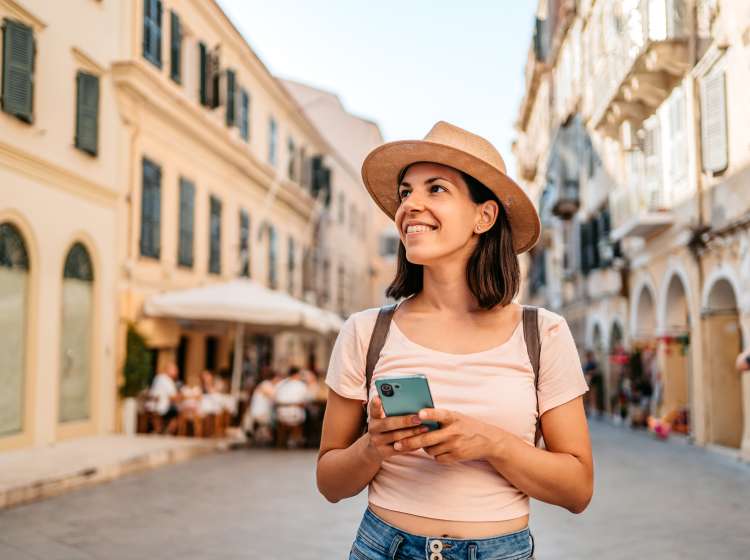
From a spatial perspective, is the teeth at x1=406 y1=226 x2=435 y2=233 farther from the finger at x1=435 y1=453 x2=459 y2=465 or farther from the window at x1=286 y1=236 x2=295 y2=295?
the window at x1=286 y1=236 x2=295 y2=295

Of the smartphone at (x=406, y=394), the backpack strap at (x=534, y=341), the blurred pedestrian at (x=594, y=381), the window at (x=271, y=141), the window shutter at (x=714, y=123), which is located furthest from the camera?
the window at (x=271, y=141)

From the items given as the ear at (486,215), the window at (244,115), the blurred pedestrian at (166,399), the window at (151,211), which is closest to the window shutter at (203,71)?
the window at (151,211)

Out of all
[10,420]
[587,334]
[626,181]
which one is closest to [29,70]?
[10,420]

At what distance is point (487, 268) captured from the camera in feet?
7.88

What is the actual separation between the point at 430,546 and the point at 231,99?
2100 cm

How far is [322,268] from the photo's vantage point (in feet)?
119

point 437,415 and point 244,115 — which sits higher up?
point 244,115

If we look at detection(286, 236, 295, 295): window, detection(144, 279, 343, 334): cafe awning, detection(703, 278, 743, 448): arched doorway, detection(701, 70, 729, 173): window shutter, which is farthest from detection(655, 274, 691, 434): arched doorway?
detection(286, 236, 295, 295): window

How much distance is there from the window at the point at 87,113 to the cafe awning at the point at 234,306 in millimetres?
2848

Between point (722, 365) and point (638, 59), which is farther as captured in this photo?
point (638, 59)

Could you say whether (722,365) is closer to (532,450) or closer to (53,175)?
(53,175)

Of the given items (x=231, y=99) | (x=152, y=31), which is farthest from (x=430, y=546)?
(x=231, y=99)

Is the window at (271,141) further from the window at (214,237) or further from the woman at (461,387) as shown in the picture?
the woman at (461,387)

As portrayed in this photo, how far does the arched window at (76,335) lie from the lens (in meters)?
14.2
